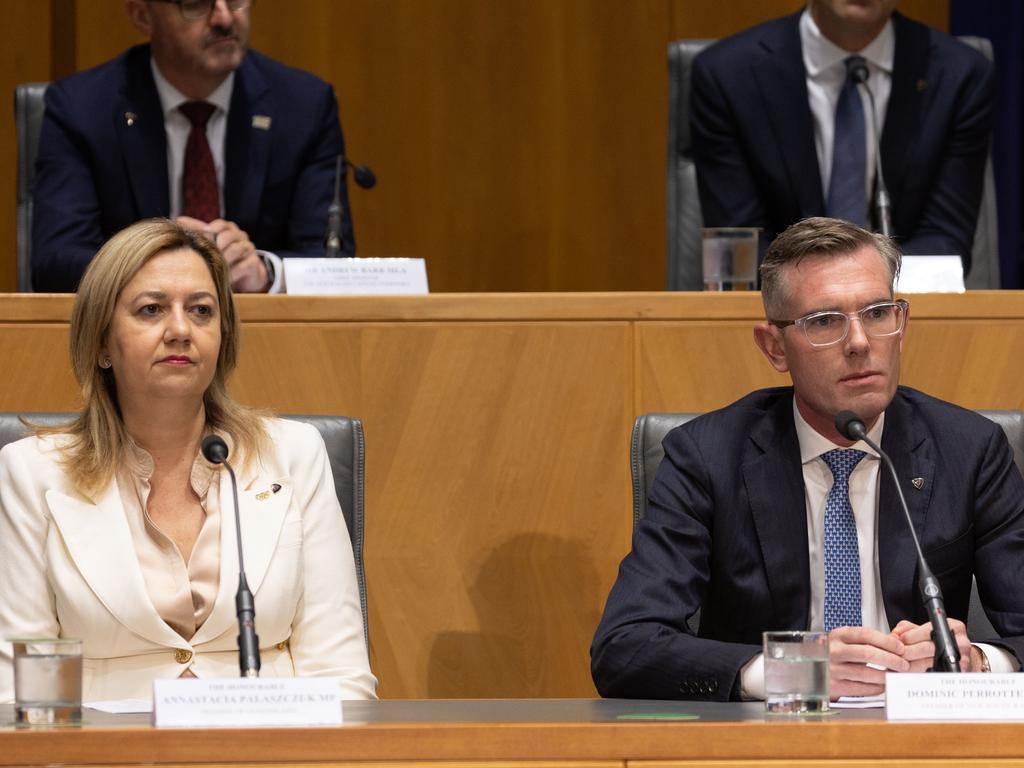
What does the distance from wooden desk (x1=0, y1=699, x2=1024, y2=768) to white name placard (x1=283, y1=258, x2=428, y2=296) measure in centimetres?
160

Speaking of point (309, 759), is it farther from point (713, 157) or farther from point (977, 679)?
point (713, 157)

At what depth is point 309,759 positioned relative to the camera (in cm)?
167

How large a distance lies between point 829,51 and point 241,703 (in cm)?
268

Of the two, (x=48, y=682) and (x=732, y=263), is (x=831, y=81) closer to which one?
(x=732, y=263)

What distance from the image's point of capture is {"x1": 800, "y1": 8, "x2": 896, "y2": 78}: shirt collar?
12.9 feet

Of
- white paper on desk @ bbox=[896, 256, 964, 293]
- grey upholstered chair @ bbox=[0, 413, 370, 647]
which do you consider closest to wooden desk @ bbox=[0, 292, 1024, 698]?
white paper on desk @ bbox=[896, 256, 964, 293]

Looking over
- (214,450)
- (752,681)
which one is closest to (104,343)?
(214,450)

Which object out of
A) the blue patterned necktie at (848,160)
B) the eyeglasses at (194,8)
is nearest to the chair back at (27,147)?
the eyeglasses at (194,8)

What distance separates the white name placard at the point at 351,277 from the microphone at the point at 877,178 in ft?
3.38

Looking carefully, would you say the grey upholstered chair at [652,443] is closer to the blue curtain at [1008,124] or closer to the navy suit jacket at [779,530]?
the navy suit jacket at [779,530]

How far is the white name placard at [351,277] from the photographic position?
10.5 feet

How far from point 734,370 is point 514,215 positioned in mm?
2335

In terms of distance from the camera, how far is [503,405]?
10.1ft

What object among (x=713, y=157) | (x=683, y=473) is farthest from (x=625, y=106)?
(x=683, y=473)
